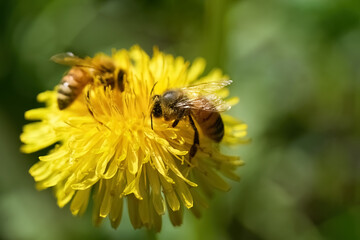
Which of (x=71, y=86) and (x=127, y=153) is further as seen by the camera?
(x=71, y=86)

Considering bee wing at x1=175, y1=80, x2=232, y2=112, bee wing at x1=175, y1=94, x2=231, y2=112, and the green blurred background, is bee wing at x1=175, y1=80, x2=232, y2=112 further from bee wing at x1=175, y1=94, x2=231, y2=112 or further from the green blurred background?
the green blurred background

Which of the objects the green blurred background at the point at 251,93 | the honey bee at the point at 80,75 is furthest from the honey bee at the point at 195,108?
the green blurred background at the point at 251,93

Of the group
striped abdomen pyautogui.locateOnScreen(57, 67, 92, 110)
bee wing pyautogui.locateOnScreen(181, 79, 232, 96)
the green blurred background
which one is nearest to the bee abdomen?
bee wing pyautogui.locateOnScreen(181, 79, 232, 96)

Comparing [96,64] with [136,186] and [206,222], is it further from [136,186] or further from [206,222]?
[206,222]

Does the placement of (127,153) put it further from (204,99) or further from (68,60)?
(68,60)

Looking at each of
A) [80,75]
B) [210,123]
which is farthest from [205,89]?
[80,75]

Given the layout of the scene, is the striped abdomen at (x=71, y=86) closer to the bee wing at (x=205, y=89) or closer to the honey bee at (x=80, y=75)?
the honey bee at (x=80, y=75)
